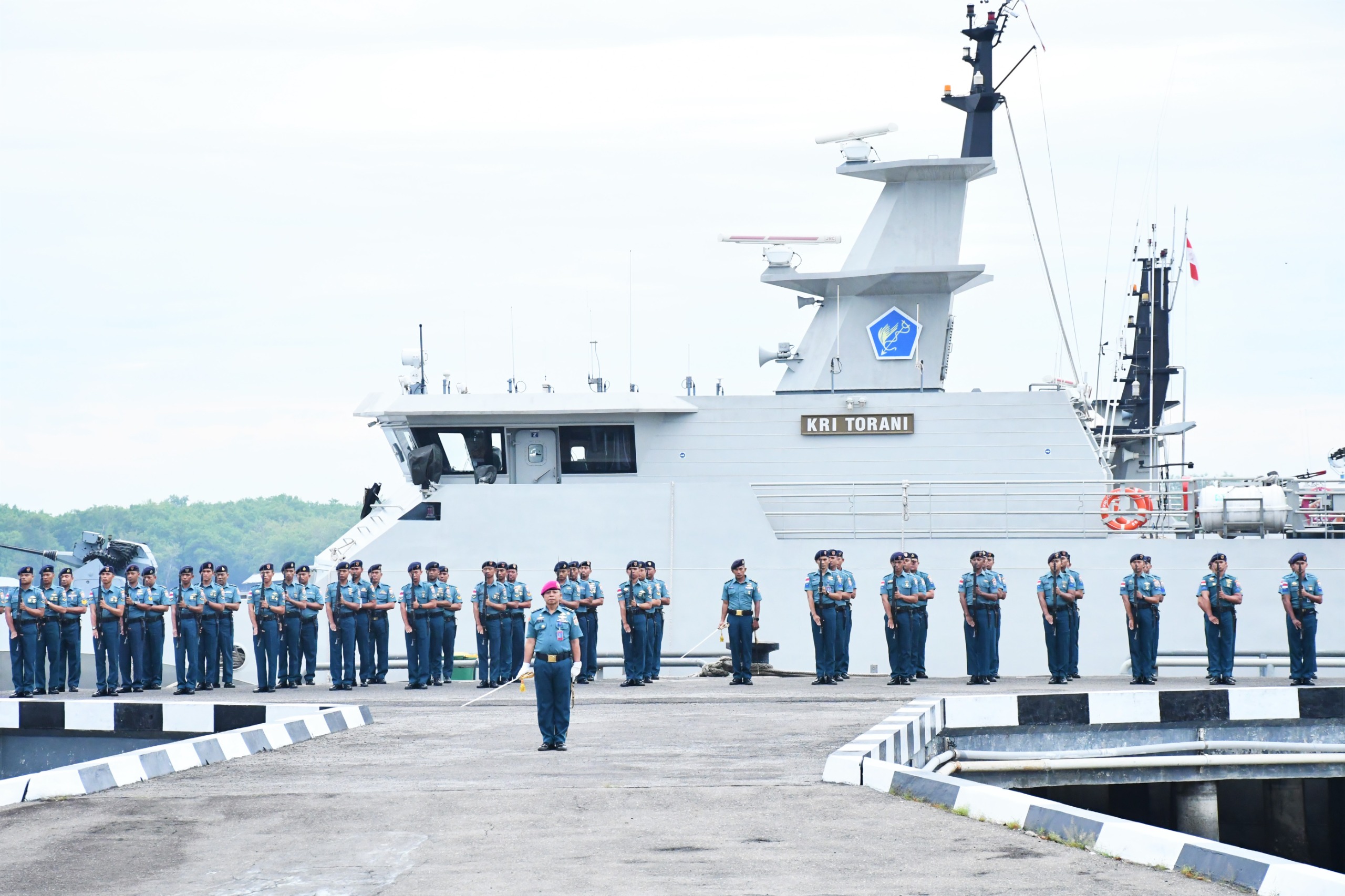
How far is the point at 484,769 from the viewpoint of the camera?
9820 millimetres

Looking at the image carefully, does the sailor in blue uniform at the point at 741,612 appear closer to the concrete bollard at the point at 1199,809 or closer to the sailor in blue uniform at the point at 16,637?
the concrete bollard at the point at 1199,809

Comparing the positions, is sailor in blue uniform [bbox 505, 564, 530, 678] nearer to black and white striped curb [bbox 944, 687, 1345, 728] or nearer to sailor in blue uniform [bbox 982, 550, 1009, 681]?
sailor in blue uniform [bbox 982, 550, 1009, 681]

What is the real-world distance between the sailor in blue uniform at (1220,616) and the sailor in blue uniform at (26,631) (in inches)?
507

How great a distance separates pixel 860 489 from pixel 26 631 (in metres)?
10.8

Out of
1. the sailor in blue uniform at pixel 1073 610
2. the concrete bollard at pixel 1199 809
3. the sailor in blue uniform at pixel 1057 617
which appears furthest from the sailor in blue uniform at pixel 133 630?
the concrete bollard at pixel 1199 809

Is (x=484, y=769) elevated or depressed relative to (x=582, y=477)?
depressed

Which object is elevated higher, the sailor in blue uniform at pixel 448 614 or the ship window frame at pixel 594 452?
the ship window frame at pixel 594 452

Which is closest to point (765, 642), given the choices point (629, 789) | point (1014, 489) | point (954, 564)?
point (954, 564)

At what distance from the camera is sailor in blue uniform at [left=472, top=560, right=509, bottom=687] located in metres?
17.6

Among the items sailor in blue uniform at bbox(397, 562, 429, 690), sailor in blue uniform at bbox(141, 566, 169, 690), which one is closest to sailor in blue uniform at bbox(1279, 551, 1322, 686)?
sailor in blue uniform at bbox(397, 562, 429, 690)

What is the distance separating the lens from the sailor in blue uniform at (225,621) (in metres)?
17.8

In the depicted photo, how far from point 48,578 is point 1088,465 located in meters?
13.5

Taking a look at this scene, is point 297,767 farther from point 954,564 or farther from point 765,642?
point 954,564

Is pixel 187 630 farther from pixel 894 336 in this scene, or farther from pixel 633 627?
pixel 894 336
